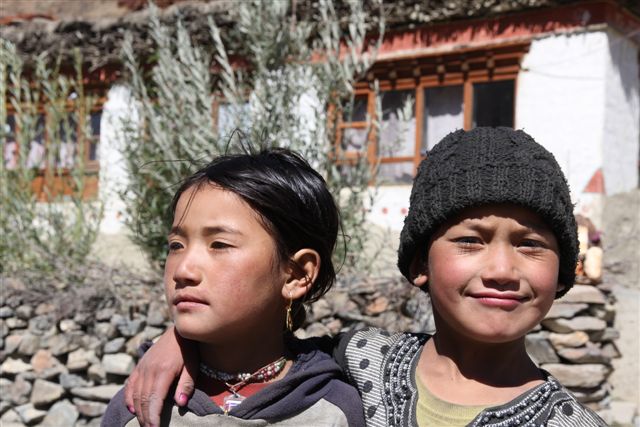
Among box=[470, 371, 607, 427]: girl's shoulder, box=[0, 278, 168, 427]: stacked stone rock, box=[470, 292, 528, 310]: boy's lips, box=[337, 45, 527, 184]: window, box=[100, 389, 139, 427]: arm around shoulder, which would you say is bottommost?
box=[0, 278, 168, 427]: stacked stone rock

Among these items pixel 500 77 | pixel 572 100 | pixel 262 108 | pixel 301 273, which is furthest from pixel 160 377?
pixel 500 77

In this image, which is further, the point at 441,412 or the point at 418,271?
the point at 418,271

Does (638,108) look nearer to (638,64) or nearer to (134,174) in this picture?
(638,64)

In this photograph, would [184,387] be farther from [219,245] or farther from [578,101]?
[578,101]

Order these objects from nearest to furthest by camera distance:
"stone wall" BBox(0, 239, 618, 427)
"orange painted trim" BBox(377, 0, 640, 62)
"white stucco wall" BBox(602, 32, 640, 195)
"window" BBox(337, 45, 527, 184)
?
"stone wall" BBox(0, 239, 618, 427) < "orange painted trim" BBox(377, 0, 640, 62) < "white stucco wall" BBox(602, 32, 640, 195) < "window" BBox(337, 45, 527, 184)

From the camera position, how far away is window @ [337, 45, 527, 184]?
7984 millimetres

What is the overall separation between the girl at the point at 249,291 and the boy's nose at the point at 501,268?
0.48 meters

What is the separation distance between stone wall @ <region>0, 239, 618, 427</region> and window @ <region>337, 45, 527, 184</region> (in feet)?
12.0

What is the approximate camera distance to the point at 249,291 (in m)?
1.56

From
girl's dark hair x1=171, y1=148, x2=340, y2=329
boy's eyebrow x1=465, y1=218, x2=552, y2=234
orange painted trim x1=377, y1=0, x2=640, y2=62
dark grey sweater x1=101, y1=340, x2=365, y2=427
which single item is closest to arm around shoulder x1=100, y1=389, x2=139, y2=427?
dark grey sweater x1=101, y1=340, x2=365, y2=427

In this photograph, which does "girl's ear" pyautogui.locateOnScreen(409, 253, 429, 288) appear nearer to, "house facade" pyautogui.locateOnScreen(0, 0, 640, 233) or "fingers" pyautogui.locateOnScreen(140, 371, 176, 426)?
"fingers" pyautogui.locateOnScreen(140, 371, 176, 426)

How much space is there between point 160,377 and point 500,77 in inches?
276

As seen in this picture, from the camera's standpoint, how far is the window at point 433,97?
798cm

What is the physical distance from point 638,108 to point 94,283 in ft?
21.7
